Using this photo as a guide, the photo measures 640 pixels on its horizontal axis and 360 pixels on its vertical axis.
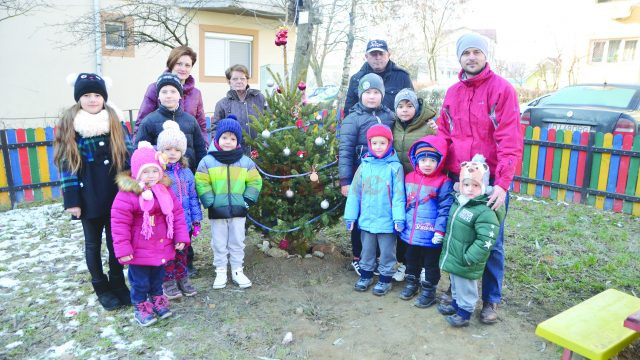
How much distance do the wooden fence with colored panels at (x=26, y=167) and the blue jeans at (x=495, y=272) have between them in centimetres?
416

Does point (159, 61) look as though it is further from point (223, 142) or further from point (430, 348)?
point (430, 348)

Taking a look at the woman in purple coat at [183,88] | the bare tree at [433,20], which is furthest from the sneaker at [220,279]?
the bare tree at [433,20]

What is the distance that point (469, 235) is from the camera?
3447 mm

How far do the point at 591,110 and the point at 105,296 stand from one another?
7927mm

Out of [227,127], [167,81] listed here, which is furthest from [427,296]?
[167,81]

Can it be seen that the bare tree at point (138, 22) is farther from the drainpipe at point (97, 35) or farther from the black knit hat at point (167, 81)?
the black knit hat at point (167, 81)

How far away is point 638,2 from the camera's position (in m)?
23.0

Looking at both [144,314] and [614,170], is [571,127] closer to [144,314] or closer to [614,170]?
[614,170]

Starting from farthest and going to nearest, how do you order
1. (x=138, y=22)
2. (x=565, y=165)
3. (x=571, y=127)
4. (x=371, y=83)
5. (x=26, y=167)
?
(x=138, y=22) < (x=571, y=127) < (x=565, y=165) < (x=26, y=167) < (x=371, y=83)

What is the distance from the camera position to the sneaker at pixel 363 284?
14.1 ft

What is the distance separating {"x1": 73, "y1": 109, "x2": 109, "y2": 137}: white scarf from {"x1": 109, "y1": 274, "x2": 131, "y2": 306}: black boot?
121 centimetres

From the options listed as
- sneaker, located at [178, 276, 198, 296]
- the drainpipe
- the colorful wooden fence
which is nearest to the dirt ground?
A: sneaker, located at [178, 276, 198, 296]

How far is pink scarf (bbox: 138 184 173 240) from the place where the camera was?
351cm

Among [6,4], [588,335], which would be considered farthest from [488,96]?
[6,4]
